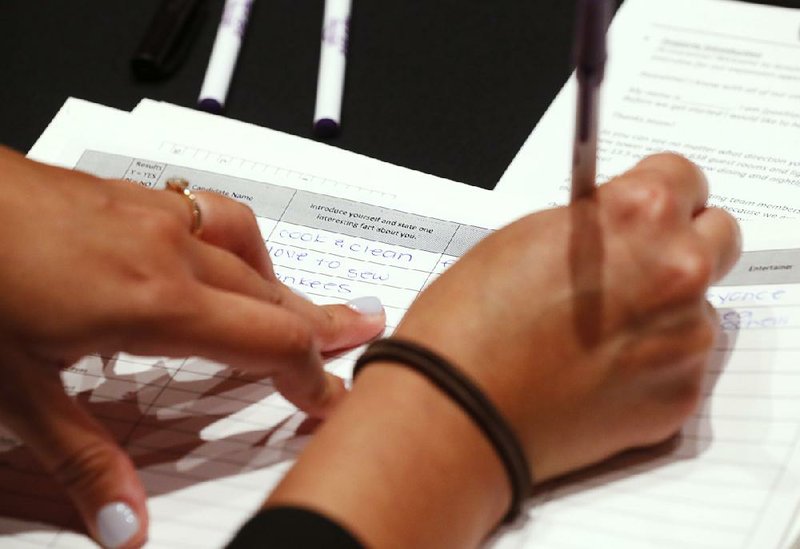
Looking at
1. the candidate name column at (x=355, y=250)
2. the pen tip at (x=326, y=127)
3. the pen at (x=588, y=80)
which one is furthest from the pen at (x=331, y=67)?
the pen at (x=588, y=80)

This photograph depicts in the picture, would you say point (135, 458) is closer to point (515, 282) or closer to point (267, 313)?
point (267, 313)

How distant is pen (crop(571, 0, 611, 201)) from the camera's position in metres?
0.38

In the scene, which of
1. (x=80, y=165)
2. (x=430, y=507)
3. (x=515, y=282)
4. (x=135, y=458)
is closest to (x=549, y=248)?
(x=515, y=282)

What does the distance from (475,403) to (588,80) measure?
0.51ft

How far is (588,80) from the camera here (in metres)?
0.40

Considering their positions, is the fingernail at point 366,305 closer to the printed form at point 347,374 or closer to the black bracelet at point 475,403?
the printed form at point 347,374

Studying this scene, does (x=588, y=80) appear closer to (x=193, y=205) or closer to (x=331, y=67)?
(x=193, y=205)

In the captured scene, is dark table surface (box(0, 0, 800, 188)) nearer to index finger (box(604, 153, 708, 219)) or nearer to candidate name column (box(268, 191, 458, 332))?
candidate name column (box(268, 191, 458, 332))

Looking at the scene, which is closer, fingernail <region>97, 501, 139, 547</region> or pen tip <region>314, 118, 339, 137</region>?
fingernail <region>97, 501, 139, 547</region>

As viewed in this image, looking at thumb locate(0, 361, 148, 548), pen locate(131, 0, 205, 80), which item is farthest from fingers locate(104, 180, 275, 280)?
pen locate(131, 0, 205, 80)

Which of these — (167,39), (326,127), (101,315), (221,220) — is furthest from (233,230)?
(167,39)

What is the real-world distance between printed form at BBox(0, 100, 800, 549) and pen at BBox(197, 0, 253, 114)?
0.38ft

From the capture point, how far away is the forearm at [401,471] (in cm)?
40

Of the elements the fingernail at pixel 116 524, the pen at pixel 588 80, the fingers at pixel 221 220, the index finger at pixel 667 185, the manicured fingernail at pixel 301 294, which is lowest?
the fingernail at pixel 116 524
